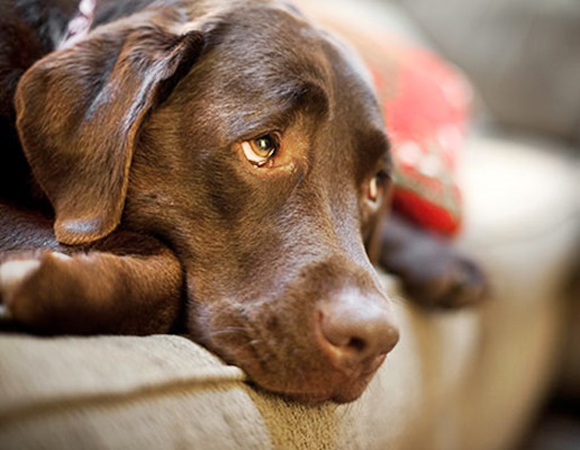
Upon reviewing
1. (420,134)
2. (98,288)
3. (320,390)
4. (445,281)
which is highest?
(98,288)

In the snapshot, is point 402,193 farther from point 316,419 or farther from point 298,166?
point 316,419

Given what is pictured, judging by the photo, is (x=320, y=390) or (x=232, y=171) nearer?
(x=320, y=390)

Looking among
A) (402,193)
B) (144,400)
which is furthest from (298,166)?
(402,193)

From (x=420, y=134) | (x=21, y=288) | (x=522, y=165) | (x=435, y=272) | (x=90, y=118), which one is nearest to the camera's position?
(x=21, y=288)

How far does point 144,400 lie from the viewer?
1.00m

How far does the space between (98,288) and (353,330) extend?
0.37m

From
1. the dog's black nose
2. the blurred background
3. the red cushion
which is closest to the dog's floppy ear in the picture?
the dog's black nose

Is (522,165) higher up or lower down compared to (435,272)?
lower down

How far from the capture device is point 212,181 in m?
1.41

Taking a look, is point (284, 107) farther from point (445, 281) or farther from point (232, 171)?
point (445, 281)

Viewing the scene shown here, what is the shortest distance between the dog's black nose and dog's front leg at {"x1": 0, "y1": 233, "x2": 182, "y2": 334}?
27 centimetres

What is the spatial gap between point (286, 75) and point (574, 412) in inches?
110

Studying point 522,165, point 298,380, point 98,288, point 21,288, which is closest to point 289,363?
point 298,380

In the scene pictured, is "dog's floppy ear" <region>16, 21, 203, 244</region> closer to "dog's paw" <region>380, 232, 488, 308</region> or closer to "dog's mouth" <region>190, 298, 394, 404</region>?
"dog's mouth" <region>190, 298, 394, 404</region>
